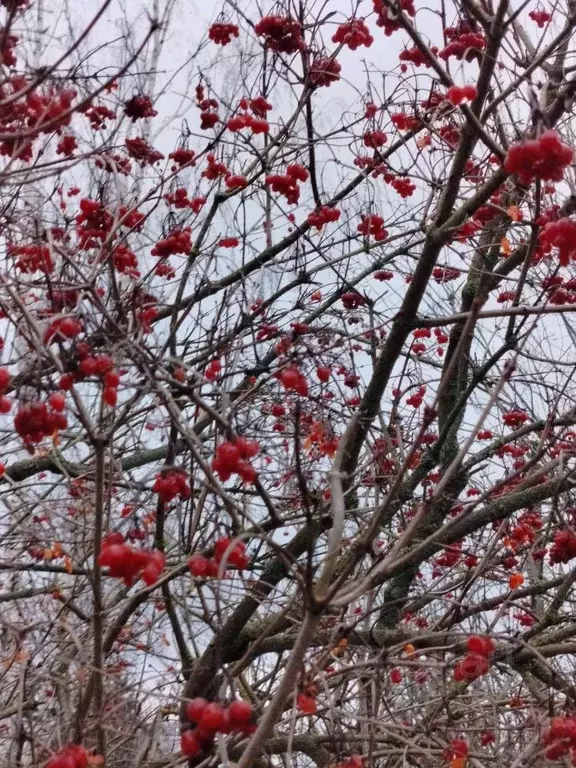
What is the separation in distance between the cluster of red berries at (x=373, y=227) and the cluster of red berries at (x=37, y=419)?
3.04 metres

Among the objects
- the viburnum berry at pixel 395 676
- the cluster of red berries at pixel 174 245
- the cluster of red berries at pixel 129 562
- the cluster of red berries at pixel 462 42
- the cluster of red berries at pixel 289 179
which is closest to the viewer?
the cluster of red berries at pixel 129 562

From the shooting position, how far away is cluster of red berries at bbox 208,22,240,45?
5.07 meters

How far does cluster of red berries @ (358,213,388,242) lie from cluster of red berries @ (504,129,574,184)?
2.88 meters

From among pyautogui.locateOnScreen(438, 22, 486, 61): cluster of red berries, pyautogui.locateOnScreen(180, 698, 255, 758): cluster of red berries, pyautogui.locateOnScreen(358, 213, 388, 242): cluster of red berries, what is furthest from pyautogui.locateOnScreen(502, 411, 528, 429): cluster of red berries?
pyautogui.locateOnScreen(180, 698, 255, 758): cluster of red berries

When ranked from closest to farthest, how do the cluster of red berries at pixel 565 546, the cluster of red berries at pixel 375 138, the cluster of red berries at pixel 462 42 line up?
1. the cluster of red berries at pixel 565 546
2. the cluster of red berries at pixel 462 42
3. the cluster of red berries at pixel 375 138

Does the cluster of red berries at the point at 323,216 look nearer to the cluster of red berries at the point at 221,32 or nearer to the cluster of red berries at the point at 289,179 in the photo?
the cluster of red berries at the point at 289,179

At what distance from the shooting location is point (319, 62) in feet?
15.3

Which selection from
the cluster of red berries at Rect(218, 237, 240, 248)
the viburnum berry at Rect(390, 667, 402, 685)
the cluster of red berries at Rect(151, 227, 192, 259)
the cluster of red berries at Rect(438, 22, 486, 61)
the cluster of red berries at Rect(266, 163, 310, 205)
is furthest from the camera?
the cluster of red berries at Rect(218, 237, 240, 248)

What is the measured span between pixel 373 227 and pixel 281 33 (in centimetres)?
134

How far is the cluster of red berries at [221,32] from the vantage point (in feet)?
16.6

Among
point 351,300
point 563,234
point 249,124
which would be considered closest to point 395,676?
point 351,300

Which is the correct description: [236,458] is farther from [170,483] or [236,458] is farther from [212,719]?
[212,719]

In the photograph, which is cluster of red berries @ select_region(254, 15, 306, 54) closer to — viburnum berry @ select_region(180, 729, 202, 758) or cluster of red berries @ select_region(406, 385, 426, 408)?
cluster of red berries @ select_region(406, 385, 426, 408)

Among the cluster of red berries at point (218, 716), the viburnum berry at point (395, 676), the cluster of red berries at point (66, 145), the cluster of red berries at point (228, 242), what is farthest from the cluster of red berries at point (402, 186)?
the cluster of red berries at point (218, 716)
